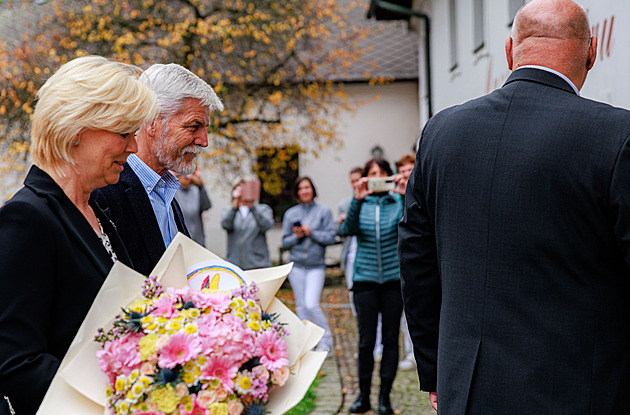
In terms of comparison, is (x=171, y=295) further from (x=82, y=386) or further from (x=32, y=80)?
(x=32, y=80)

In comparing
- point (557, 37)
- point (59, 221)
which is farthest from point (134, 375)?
point (557, 37)

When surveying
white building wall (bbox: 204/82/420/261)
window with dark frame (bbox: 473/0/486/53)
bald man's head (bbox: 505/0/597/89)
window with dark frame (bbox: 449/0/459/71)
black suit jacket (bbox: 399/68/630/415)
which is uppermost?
bald man's head (bbox: 505/0/597/89)

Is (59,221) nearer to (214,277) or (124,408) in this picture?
(214,277)

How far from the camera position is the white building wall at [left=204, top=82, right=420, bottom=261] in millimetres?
23234

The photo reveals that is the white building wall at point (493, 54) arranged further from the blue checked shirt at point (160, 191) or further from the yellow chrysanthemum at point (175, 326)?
the yellow chrysanthemum at point (175, 326)

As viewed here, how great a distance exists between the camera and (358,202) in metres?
6.93

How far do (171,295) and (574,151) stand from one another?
1.29 m

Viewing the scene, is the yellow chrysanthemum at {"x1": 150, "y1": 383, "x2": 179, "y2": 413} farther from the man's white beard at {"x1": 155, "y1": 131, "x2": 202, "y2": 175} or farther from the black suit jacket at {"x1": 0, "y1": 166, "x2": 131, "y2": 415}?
the man's white beard at {"x1": 155, "y1": 131, "x2": 202, "y2": 175}

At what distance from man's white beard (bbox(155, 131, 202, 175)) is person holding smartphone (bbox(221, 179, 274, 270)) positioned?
21.8 feet

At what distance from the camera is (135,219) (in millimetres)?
2928

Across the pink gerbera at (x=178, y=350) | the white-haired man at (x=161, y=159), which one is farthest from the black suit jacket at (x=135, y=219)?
the pink gerbera at (x=178, y=350)

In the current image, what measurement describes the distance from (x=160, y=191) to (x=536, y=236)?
5.10 ft

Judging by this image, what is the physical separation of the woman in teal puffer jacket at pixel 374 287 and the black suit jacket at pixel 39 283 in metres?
4.67

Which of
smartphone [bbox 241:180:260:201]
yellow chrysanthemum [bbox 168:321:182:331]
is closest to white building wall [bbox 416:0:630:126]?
smartphone [bbox 241:180:260:201]
